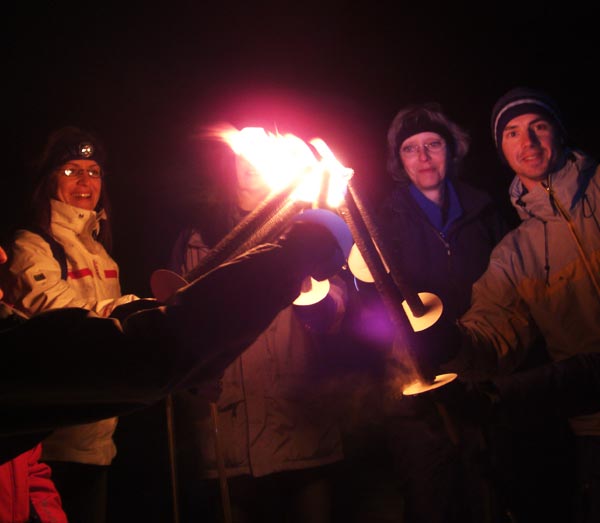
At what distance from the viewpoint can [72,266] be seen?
3.90 meters

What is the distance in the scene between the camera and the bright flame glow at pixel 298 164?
2.16m

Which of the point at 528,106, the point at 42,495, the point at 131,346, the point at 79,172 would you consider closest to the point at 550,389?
the point at 528,106

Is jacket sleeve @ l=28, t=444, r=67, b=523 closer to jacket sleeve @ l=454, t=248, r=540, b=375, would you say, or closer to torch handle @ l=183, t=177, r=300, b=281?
torch handle @ l=183, t=177, r=300, b=281

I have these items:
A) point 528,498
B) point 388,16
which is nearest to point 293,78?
point 388,16

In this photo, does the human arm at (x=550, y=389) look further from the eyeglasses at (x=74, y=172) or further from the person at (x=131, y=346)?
the eyeglasses at (x=74, y=172)

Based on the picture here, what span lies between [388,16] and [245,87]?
241cm

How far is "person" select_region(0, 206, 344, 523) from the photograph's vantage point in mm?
1221

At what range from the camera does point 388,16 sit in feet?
24.6

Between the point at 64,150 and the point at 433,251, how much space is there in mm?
3246

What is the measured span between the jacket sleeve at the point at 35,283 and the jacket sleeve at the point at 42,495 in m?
1.11

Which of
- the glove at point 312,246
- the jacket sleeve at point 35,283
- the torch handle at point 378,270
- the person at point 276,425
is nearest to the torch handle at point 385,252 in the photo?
the torch handle at point 378,270

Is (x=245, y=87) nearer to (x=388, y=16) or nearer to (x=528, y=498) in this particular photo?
(x=388, y=16)

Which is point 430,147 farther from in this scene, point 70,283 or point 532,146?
point 70,283

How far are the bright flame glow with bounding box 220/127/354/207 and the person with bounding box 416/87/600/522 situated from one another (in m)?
1.14
